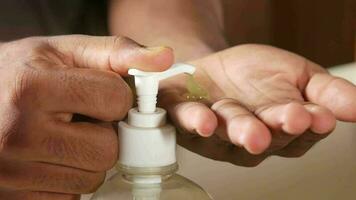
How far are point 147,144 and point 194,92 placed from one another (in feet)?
0.27

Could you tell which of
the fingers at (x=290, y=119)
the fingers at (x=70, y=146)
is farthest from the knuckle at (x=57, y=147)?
the fingers at (x=290, y=119)

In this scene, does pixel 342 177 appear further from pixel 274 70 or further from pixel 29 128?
pixel 29 128

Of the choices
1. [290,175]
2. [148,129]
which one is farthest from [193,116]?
[290,175]

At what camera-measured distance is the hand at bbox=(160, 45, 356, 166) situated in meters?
0.38

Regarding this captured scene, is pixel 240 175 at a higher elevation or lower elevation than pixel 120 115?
lower

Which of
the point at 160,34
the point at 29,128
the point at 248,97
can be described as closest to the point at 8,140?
the point at 29,128

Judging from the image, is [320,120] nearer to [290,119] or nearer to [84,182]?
[290,119]

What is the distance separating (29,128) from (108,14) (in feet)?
1.18

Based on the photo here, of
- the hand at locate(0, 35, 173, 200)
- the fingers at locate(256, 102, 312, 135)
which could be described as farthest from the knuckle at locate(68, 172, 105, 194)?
the fingers at locate(256, 102, 312, 135)

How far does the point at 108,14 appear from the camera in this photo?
2.42 feet

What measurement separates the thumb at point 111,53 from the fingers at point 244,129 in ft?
0.14

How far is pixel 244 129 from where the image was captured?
370 millimetres

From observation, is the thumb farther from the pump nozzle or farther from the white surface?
the white surface

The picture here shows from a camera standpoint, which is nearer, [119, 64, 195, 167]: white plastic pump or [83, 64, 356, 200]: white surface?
[119, 64, 195, 167]: white plastic pump
